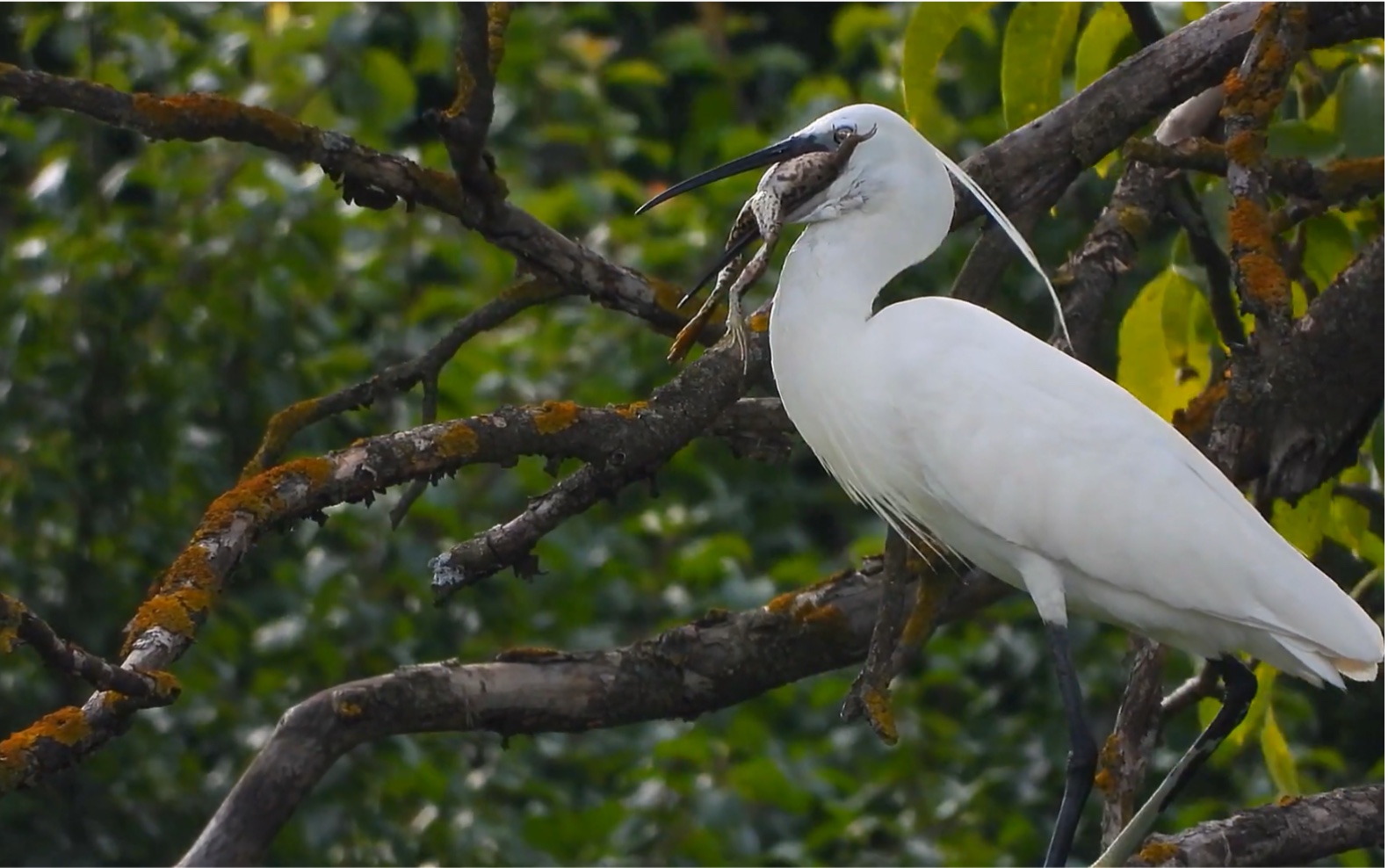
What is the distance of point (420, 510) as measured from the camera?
384 cm

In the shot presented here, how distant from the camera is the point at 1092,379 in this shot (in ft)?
8.11

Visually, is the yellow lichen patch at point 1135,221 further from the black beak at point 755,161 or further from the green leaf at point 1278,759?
the green leaf at point 1278,759

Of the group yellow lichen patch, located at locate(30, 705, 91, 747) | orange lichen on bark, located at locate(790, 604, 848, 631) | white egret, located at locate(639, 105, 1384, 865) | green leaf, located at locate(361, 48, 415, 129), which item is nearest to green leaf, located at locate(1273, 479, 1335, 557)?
white egret, located at locate(639, 105, 1384, 865)

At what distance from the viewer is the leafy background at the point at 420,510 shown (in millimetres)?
3574

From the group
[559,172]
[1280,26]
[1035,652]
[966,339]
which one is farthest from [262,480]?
[559,172]

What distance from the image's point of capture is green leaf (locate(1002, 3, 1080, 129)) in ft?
9.32

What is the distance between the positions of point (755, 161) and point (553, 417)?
440 mm

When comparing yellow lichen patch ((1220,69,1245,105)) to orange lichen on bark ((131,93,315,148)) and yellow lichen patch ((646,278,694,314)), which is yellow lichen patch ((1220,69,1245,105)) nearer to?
yellow lichen patch ((646,278,694,314))

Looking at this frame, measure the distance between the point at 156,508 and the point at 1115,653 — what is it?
2321mm

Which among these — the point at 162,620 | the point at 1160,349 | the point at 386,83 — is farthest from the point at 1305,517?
the point at 386,83

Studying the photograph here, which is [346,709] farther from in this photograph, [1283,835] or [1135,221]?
[1135,221]

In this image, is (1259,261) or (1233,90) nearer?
(1259,261)

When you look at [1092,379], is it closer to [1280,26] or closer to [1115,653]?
[1280,26]

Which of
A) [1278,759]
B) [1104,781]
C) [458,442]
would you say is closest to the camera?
[458,442]
